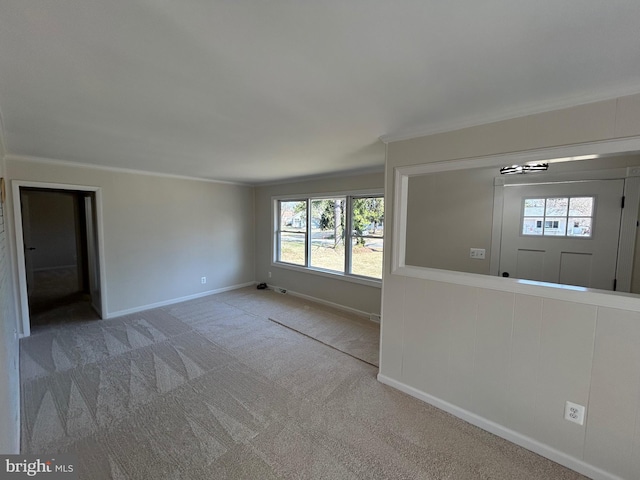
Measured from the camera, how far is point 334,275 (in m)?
4.73

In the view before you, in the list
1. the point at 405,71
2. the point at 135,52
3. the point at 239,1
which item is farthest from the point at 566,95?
the point at 135,52

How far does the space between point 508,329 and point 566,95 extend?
61.6 inches

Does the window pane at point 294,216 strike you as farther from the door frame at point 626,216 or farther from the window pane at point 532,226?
the door frame at point 626,216

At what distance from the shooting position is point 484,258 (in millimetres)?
3170

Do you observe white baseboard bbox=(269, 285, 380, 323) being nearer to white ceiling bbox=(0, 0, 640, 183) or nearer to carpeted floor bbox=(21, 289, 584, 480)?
carpeted floor bbox=(21, 289, 584, 480)

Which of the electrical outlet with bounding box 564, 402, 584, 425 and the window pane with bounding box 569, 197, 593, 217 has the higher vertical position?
the window pane with bounding box 569, 197, 593, 217

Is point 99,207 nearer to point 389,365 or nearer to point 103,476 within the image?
point 103,476

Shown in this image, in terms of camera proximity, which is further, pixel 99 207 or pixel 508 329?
pixel 99 207

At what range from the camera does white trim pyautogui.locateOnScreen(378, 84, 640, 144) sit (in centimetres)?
151

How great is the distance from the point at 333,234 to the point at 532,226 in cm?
290

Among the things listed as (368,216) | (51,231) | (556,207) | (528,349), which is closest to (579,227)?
(556,207)

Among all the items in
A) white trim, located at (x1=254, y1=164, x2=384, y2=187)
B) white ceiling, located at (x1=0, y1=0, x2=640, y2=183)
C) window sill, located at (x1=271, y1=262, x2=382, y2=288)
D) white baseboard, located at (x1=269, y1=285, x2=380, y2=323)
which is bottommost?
white baseboard, located at (x1=269, y1=285, x2=380, y2=323)

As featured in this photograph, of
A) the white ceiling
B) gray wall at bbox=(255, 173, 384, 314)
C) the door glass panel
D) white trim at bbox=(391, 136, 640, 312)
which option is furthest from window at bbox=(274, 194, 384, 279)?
the white ceiling

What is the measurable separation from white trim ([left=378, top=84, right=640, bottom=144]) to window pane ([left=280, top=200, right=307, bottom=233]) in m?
3.09
